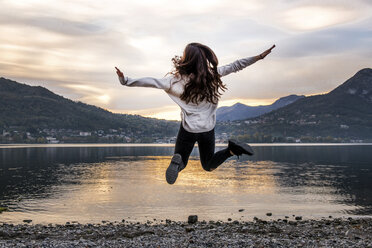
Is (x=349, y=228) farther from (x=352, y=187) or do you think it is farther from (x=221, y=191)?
(x=352, y=187)

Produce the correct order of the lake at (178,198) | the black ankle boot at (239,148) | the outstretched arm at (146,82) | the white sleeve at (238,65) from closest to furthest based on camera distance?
the outstretched arm at (146,82) < the white sleeve at (238,65) < the black ankle boot at (239,148) < the lake at (178,198)

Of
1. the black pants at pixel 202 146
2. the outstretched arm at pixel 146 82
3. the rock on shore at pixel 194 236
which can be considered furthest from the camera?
the rock on shore at pixel 194 236

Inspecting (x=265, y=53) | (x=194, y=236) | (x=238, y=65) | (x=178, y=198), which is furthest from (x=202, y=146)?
(x=178, y=198)

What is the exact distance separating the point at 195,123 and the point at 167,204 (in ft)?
108

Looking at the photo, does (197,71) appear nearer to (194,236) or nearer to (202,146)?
(202,146)

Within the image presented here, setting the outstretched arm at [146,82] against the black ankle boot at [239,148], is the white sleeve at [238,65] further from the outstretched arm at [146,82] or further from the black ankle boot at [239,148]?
the black ankle boot at [239,148]

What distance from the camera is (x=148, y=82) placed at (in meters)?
6.74

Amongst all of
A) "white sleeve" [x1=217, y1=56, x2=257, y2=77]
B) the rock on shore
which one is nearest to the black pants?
"white sleeve" [x1=217, y1=56, x2=257, y2=77]

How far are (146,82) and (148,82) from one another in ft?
0.11

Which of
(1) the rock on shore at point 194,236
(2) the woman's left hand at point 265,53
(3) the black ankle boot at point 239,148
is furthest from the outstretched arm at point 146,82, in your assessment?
(1) the rock on shore at point 194,236

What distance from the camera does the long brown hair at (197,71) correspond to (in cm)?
687

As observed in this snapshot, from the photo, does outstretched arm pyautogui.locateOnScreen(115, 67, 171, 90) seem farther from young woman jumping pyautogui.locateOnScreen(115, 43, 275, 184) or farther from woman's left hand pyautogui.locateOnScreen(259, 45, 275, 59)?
woman's left hand pyautogui.locateOnScreen(259, 45, 275, 59)

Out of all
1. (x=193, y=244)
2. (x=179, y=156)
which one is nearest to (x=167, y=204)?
(x=193, y=244)

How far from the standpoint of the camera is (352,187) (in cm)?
5109
